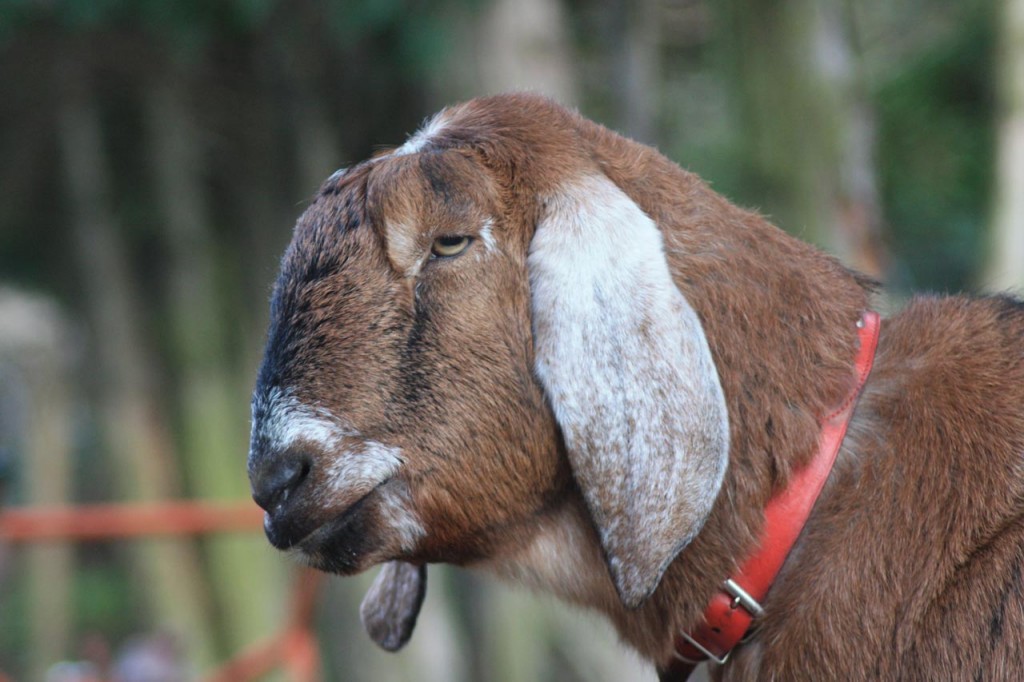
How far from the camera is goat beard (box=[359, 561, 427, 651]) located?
3141 mm

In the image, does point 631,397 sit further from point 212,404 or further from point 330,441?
point 212,404

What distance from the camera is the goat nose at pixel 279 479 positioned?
252 centimetres

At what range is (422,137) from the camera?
2.85 metres

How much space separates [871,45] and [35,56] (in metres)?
7.56

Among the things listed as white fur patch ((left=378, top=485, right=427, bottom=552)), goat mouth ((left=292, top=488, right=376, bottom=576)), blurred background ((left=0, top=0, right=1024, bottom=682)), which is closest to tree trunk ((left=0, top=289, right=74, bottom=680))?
blurred background ((left=0, top=0, right=1024, bottom=682))

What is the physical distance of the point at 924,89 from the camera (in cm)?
1065

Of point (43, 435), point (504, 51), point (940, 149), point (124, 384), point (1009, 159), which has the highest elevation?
point (504, 51)

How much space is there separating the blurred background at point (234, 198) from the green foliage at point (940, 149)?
24mm

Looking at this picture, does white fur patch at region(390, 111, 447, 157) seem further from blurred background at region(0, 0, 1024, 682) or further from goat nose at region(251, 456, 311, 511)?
blurred background at region(0, 0, 1024, 682)

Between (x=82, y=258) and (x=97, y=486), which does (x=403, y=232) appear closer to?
(x=82, y=258)

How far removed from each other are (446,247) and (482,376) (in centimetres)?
30

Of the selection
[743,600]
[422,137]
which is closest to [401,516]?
[743,600]

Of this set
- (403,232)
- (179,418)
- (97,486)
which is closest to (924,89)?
(179,418)

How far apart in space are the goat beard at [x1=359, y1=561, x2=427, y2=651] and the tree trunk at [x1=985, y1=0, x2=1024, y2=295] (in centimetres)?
476
